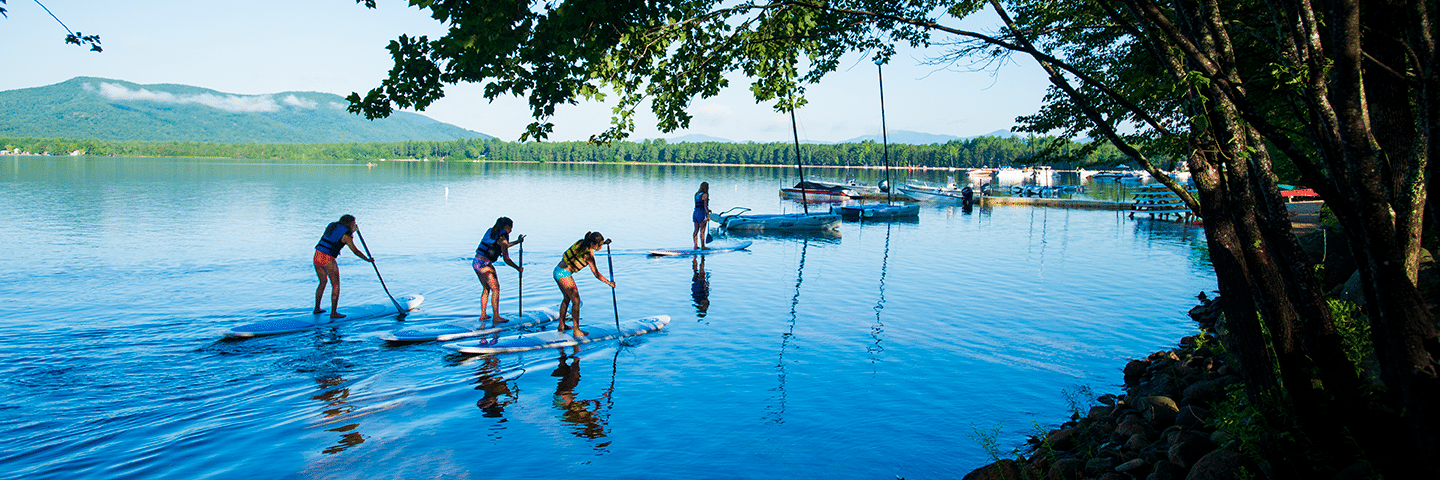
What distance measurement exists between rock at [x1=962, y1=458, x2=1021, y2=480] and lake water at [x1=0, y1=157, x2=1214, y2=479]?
23.9 inches

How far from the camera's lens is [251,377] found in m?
10.4

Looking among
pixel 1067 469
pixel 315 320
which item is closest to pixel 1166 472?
pixel 1067 469

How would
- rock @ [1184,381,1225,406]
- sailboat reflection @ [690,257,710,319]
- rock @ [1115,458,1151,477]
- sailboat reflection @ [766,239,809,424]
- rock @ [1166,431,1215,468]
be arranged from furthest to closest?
sailboat reflection @ [690,257,710,319] < sailboat reflection @ [766,239,809,424] < rock @ [1184,381,1225,406] < rock @ [1115,458,1151,477] < rock @ [1166,431,1215,468]

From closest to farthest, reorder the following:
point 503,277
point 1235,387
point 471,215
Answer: point 1235,387 < point 503,277 < point 471,215

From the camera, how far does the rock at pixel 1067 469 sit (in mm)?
7043

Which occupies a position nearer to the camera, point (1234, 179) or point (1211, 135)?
point (1211, 135)

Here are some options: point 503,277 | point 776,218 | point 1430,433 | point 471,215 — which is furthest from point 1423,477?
point 471,215

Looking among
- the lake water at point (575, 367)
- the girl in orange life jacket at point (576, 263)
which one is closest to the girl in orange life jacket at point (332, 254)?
the lake water at point (575, 367)

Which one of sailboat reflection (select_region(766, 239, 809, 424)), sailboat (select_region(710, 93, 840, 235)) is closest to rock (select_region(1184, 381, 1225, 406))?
sailboat reflection (select_region(766, 239, 809, 424))

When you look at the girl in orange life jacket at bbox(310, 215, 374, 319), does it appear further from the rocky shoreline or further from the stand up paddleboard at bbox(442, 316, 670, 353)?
the rocky shoreline

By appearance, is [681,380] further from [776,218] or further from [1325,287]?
[776,218]

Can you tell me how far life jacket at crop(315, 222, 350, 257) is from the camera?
13.7 m

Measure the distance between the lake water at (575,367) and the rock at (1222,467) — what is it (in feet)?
7.80

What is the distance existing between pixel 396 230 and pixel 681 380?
24.7m
